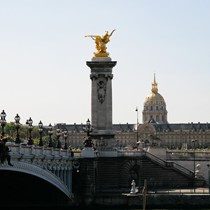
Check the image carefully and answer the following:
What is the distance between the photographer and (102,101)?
95.5 metres

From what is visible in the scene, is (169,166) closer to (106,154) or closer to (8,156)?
(106,154)

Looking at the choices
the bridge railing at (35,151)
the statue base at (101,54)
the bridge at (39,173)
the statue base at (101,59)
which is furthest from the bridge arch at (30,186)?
the statue base at (101,54)

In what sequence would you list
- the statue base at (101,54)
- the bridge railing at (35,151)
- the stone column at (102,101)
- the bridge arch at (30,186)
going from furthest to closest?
the statue base at (101,54)
the stone column at (102,101)
the bridge arch at (30,186)
the bridge railing at (35,151)

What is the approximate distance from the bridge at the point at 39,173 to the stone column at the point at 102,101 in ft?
53.5

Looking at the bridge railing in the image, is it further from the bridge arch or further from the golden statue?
the golden statue

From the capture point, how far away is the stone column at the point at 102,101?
94500 millimetres

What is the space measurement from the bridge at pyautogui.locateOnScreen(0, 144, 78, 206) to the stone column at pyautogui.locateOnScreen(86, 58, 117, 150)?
1629 centimetres

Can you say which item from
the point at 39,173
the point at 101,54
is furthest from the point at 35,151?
the point at 101,54

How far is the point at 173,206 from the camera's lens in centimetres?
7625

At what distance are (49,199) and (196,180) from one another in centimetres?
2393

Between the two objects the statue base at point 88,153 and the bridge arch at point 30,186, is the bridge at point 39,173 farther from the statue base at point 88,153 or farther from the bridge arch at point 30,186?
the statue base at point 88,153

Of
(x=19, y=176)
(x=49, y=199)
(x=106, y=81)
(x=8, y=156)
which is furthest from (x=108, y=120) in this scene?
(x=8, y=156)

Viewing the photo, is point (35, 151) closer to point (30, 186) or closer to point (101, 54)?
point (30, 186)

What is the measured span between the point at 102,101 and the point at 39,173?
34.7 metres
